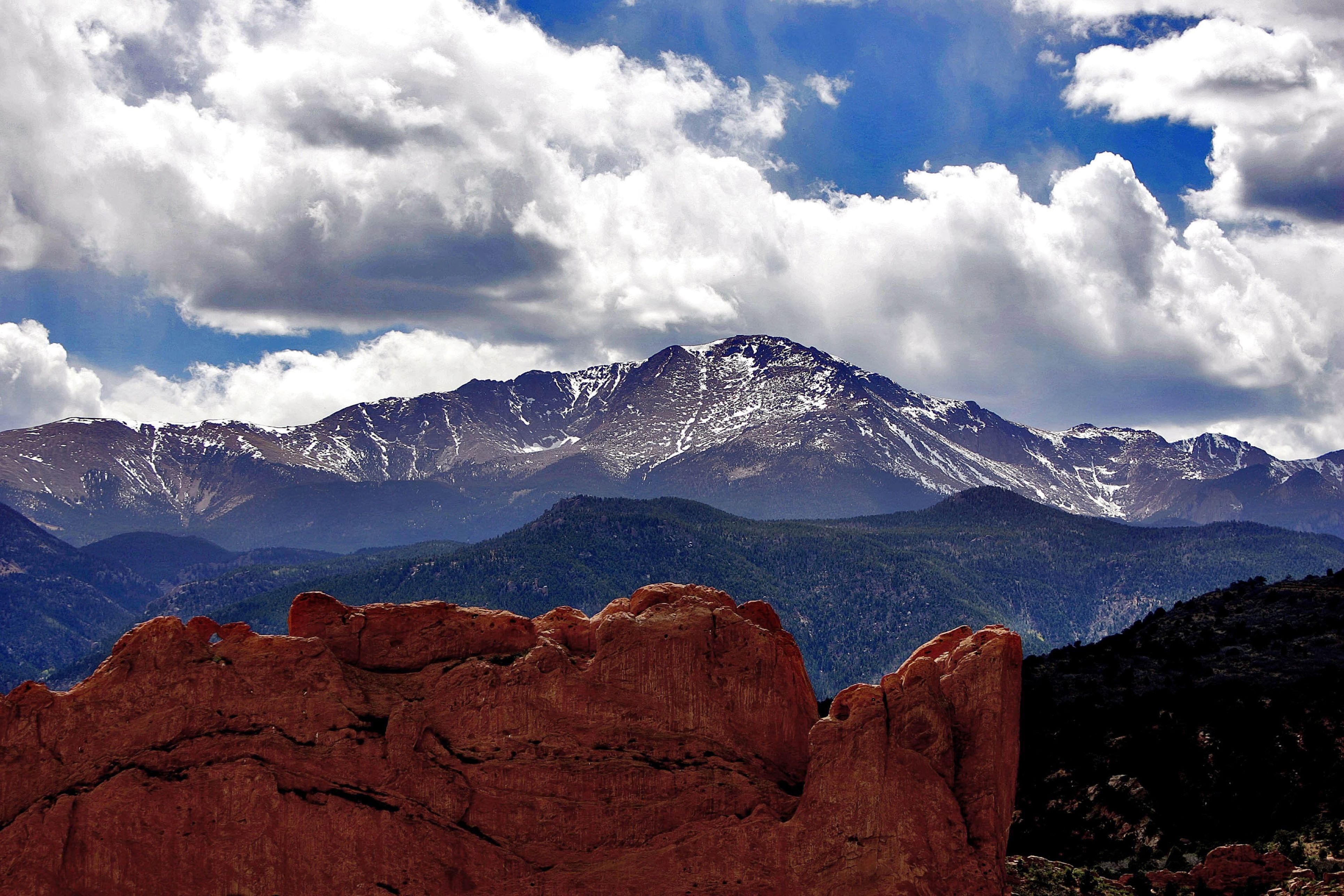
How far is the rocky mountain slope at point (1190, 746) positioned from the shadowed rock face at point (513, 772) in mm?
36080

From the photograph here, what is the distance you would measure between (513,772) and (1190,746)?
217ft

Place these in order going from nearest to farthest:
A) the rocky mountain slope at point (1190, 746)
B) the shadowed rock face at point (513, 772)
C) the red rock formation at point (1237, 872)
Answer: the shadowed rock face at point (513, 772) → the red rock formation at point (1237, 872) → the rocky mountain slope at point (1190, 746)

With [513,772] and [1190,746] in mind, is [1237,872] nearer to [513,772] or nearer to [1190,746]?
[1190,746]

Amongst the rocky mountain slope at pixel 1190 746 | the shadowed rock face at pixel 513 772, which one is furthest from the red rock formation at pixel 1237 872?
the shadowed rock face at pixel 513 772

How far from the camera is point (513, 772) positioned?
65.8 metres

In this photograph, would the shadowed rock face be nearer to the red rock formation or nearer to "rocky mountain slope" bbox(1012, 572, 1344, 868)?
the red rock formation

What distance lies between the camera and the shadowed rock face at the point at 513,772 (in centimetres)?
6419

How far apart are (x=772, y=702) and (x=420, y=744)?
17.9 meters

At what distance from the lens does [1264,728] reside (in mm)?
107500

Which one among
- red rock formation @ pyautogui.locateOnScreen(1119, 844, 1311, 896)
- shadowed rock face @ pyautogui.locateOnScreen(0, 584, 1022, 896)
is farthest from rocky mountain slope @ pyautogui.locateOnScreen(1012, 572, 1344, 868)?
shadowed rock face @ pyautogui.locateOnScreen(0, 584, 1022, 896)

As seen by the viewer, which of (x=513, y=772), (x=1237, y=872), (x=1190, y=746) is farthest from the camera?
(x=1190, y=746)

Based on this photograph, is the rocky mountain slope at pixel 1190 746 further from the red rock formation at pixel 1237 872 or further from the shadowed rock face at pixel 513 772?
the shadowed rock face at pixel 513 772

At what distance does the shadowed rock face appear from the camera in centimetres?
6419

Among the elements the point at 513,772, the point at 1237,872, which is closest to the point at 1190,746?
the point at 1237,872
